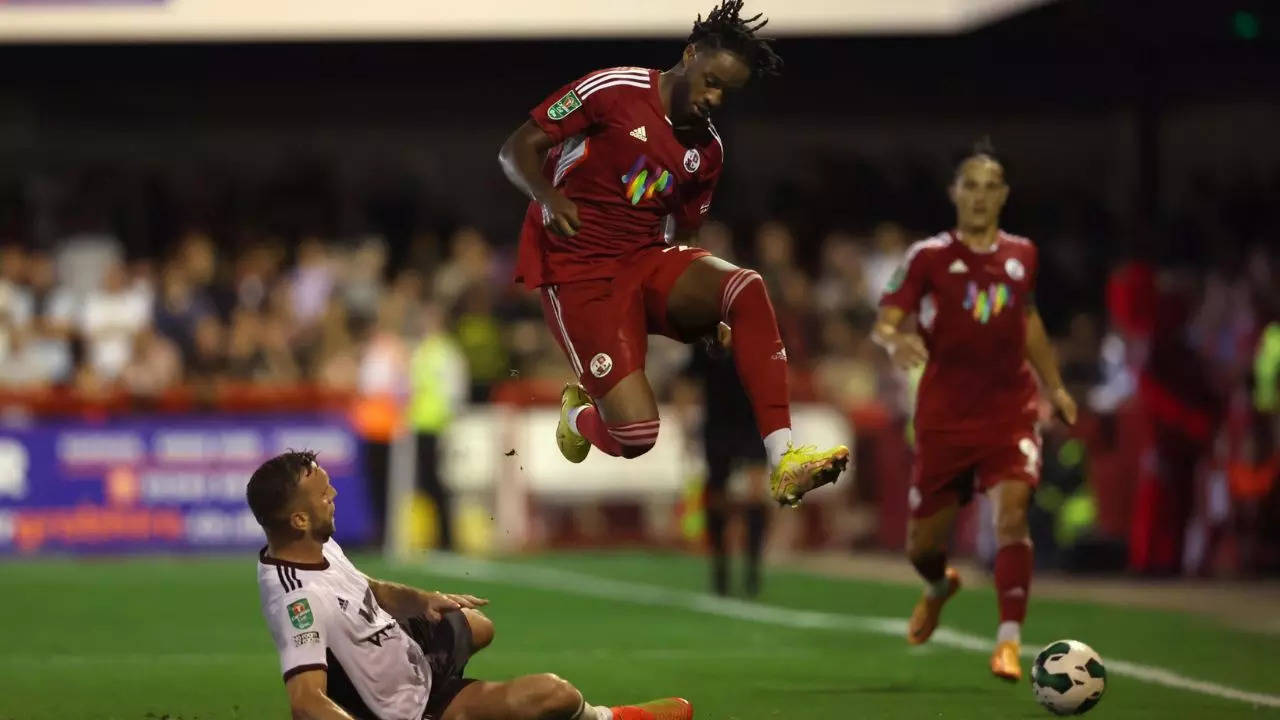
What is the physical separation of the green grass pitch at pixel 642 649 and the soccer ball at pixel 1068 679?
1.18 feet

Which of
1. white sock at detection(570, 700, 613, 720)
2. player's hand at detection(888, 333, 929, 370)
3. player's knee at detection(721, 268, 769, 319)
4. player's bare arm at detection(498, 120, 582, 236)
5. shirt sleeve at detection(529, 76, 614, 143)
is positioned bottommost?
white sock at detection(570, 700, 613, 720)

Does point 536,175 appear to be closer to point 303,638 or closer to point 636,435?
point 636,435

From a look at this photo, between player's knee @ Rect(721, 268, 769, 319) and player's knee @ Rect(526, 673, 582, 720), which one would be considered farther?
player's knee @ Rect(721, 268, 769, 319)

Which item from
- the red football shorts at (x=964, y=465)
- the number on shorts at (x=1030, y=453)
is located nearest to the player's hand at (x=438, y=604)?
the red football shorts at (x=964, y=465)

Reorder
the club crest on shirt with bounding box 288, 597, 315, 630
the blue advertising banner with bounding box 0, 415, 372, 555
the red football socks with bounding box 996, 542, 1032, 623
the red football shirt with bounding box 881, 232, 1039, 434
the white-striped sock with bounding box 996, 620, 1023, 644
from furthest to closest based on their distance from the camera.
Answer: the blue advertising banner with bounding box 0, 415, 372, 555
the red football shirt with bounding box 881, 232, 1039, 434
the red football socks with bounding box 996, 542, 1032, 623
the white-striped sock with bounding box 996, 620, 1023, 644
the club crest on shirt with bounding box 288, 597, 315, 630

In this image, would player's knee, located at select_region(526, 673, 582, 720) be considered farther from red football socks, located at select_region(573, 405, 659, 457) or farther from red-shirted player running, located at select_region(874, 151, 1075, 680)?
red-shirted player running, located at select_region(874, 151, 1075, 680)

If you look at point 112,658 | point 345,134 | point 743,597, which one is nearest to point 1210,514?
point 743,597

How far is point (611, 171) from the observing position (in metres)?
8.30

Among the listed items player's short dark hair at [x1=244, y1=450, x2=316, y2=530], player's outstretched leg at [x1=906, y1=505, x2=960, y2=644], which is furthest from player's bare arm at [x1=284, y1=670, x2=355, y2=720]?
player's outstretched leg at [x1=906, y1=505, x2=960, y2=644]

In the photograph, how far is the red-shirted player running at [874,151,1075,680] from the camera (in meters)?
9.98

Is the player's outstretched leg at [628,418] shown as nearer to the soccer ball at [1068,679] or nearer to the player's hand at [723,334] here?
the player's hand at [723,334]

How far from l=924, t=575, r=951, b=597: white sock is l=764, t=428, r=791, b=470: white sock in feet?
8.58

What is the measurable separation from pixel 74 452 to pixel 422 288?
13.9 feet

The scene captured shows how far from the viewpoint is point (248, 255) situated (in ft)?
73.4
